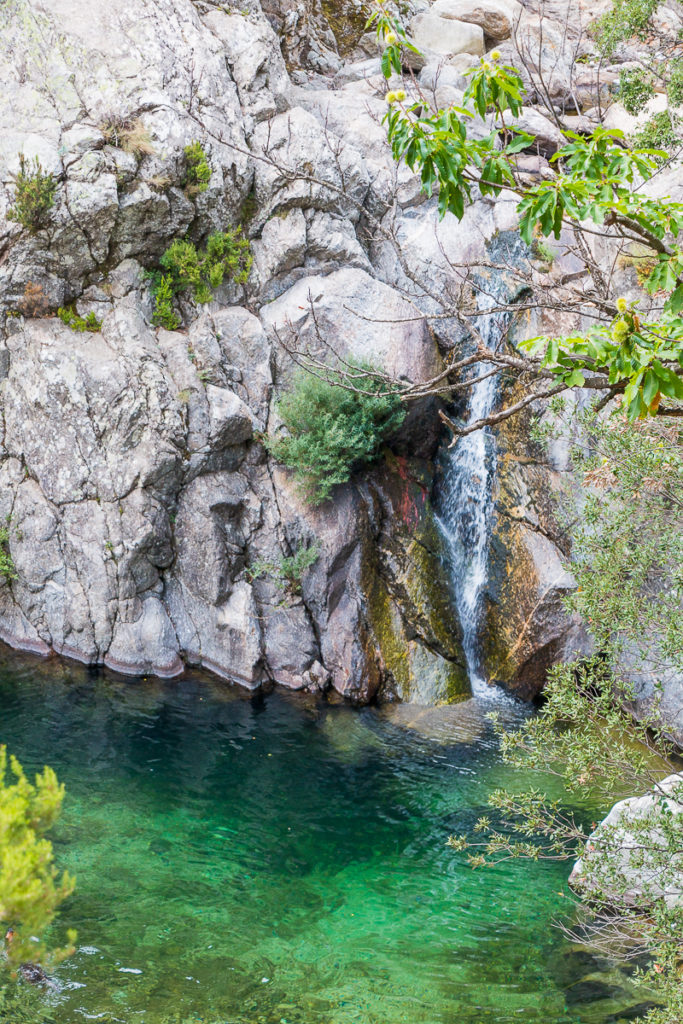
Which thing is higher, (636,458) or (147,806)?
(636,458)

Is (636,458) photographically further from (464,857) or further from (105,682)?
(105,682)

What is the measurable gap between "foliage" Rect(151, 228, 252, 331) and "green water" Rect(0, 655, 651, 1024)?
8.21 meters

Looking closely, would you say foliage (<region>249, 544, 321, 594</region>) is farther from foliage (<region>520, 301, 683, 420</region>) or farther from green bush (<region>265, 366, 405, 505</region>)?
foliage (<region>520, 301, 683, 420</region>)

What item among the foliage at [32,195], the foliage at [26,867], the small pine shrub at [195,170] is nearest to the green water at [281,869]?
the foliage at [26,867]

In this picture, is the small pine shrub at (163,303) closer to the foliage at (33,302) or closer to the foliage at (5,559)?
the foliage at (33,302)

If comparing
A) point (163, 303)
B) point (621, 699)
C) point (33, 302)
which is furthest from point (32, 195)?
point (621, 699)

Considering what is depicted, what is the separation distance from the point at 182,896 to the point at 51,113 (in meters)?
15.1

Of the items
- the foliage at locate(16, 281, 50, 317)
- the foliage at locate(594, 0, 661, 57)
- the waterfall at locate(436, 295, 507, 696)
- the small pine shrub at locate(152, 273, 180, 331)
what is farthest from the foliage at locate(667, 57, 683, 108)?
the foliage at locate(16, 281, 50, 317)

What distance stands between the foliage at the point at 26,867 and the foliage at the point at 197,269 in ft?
44.5

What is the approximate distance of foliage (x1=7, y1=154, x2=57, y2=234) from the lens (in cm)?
1415

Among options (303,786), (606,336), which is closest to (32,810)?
(606,336)

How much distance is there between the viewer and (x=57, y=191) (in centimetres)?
1448

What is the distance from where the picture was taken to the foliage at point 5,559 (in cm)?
1505

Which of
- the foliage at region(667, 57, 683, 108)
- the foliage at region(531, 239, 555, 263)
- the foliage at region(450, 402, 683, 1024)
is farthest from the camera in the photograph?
the foliage at region(531, 239, 555, 263)
